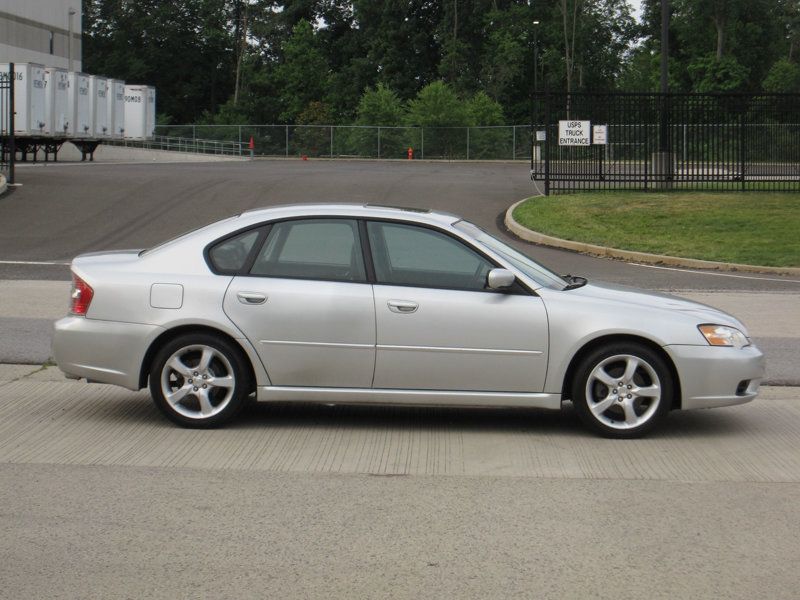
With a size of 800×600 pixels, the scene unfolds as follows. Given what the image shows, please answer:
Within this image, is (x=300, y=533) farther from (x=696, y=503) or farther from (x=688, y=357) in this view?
(x=688, y=357)

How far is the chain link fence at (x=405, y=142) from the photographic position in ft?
197

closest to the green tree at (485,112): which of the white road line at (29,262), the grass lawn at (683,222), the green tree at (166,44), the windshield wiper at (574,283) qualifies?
the green tree at (166,44)

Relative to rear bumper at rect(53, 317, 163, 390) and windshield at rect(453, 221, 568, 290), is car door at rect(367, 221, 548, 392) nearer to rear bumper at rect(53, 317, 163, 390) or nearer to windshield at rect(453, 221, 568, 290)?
windshield at rect(453, 221, 568, 290)

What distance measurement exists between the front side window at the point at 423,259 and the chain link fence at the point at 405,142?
171 feet

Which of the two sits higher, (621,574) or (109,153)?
(109,153)

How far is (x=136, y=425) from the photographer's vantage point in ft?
25.1

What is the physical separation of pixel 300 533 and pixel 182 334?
2.42m

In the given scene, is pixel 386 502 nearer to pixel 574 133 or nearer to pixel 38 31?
pixel 574 133

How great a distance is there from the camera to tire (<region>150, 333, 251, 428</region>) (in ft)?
24.2

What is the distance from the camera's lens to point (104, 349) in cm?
750

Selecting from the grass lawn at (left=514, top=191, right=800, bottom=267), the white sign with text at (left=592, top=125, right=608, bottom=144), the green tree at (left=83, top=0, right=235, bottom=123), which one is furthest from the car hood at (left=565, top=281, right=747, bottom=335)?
the green tree at (left=83, top=0, right=235, bottom=123)

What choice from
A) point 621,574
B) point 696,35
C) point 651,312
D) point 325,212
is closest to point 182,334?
point 325,212

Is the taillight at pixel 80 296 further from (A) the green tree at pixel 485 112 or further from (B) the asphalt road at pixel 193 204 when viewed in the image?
(A) the green tree at pixel 485 112

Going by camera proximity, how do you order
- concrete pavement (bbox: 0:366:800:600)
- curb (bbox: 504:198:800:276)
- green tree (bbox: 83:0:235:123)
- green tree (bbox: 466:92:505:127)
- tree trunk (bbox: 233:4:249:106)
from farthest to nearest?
green tree (bbox: 83:0:235:123) < tree trunk (bbox: 233:4:249:106) < green tree (bbox: 466:92:505:127) < curb (bbox: 504:198:800:276) < concrete pavement (bbox: 0:366:800:600)
